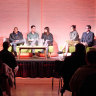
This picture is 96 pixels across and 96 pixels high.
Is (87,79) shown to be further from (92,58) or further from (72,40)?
(72,40)

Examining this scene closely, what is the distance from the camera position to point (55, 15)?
9.47m

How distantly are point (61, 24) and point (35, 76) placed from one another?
11.4 ft

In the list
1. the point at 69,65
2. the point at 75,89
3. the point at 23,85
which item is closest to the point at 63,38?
the point at 23,85

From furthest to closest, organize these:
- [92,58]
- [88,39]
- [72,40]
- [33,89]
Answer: [72,40] < [88,39] < [33,89] < [92,58]

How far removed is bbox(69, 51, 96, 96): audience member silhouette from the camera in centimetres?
230

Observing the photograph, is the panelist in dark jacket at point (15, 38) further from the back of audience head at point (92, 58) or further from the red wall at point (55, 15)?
the back of audience head at point (92, 58)

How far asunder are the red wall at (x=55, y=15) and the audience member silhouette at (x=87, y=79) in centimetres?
690

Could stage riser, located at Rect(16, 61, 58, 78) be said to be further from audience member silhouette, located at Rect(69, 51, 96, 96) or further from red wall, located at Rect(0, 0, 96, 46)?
audience member silhouette, located at Rect(69, 51, 96, 96)

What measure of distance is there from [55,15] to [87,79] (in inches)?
289

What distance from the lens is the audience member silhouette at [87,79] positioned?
2.30 metres

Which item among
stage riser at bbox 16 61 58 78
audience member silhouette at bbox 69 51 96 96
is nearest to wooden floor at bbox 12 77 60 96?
stage riser at bbox 16 61 58 78

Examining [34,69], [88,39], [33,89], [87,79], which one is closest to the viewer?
[87,79]

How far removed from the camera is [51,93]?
15.2ft

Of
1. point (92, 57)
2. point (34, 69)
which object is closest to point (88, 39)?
point (34, 69)
